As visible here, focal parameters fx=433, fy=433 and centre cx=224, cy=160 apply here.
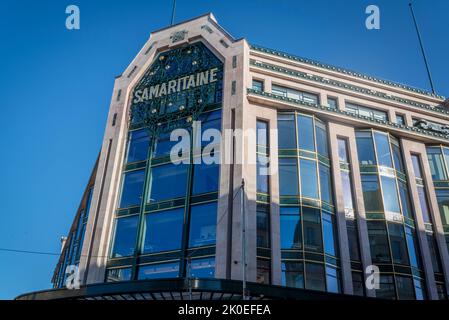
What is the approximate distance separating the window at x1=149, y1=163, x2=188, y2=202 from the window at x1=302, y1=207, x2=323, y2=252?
30.6 feet

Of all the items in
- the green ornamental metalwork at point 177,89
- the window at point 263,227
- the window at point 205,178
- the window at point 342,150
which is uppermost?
the green ornamental metalwork at point 177,89

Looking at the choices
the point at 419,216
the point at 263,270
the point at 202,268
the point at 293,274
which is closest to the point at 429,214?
the point at 419,216

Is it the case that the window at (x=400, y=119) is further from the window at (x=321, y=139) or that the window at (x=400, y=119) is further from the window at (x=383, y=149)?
the window at (x=321, y=139)

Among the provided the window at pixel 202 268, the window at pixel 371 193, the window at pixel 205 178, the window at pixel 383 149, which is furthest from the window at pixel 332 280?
the window at pixel 383 149

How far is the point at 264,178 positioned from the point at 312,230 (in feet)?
16.9

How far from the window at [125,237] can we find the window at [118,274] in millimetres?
1109

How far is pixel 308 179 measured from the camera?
109 ft

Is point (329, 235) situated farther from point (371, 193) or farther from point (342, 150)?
point (342, 150)

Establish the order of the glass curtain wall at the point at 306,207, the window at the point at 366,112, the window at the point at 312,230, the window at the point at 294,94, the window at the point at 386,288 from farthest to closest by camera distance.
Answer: the window at the point at 366,112 → the window at the point at 294,94 → the window at the point at 386,288 → the window at the point at 312,230 → the glass curtain wall at the point at 306,207

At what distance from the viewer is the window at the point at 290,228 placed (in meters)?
30.5

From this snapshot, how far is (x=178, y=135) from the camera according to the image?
35.7m

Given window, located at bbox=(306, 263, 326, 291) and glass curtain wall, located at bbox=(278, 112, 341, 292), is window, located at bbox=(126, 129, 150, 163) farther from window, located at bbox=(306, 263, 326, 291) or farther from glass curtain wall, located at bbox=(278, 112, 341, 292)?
window, located at bbox=(306, 263, 326, 291)
